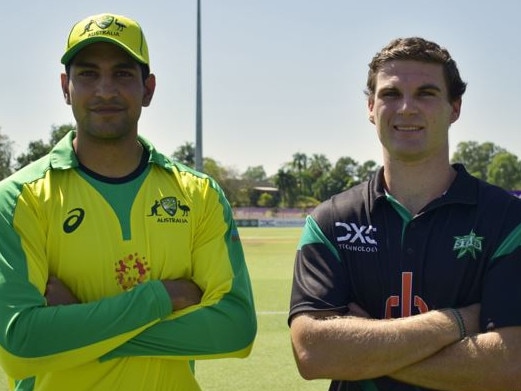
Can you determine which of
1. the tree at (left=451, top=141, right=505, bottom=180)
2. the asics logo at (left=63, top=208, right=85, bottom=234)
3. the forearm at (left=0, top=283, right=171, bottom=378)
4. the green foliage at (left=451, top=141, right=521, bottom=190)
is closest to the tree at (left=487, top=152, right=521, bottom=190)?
the green foliage at (left=451, top=141, right=521, bottom=190)

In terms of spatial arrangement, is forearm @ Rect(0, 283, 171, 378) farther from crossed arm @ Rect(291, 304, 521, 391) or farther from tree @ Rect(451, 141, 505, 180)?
tree @ Rect(451, 141, 505, 180)

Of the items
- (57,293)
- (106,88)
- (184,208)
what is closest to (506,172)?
(184,208)

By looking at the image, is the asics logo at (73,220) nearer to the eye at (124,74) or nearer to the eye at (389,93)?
the eye at (124,74)

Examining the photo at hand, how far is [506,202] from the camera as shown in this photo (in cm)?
296

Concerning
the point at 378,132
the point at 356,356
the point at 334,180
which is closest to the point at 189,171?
the point at 378,132

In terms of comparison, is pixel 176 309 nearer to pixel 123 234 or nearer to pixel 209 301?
pixel 209 301

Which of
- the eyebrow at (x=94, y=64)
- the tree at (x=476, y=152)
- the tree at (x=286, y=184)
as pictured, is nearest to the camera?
the eyebrow at (x=94, y=64)

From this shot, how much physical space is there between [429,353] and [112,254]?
1373 millimetres

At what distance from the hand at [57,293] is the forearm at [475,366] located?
1379 millimetres

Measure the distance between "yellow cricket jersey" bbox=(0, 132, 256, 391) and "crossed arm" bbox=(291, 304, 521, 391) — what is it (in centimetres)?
51

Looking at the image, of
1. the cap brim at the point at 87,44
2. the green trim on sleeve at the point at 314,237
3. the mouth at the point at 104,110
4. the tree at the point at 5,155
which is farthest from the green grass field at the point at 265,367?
the tree at the point at 5,155

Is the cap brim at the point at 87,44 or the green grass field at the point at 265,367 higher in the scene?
the cap brim at the point at 87,44

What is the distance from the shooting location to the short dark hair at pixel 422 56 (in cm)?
307

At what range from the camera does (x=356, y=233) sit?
3.02 metres
